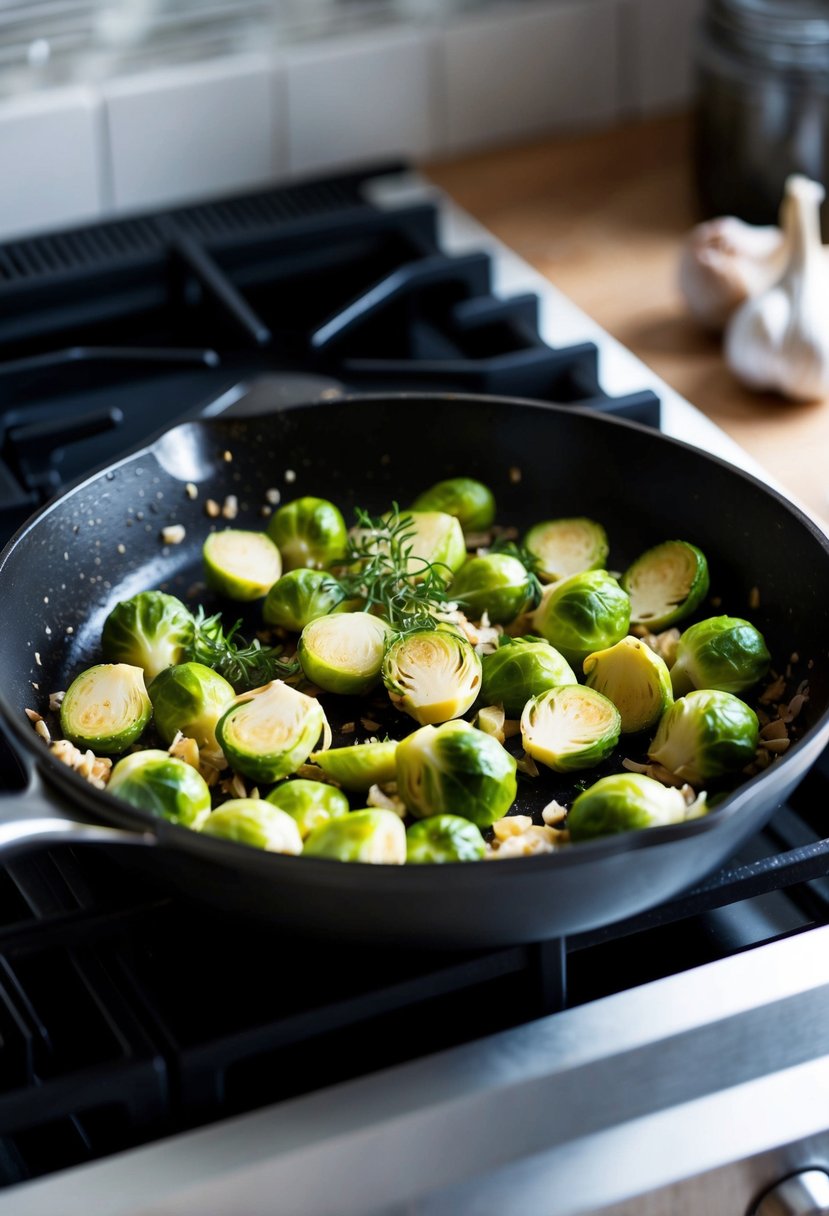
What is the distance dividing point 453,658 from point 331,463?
1.15 ft

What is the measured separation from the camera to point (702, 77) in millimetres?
1914

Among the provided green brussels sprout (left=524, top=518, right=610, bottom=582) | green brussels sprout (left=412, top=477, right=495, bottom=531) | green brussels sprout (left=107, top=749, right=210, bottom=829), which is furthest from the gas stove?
green brussels sprout (left=412, top=477, right=495, bottom=531)

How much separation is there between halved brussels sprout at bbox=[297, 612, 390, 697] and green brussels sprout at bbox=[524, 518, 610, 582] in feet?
0.69

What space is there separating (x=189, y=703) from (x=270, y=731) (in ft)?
0.29

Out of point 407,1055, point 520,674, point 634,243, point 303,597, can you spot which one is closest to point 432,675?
point 520,674

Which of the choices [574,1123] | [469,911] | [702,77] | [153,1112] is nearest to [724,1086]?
[574,1123]

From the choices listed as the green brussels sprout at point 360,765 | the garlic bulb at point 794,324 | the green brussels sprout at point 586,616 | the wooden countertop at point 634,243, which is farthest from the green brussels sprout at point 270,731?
the garlic bulb at point 794,324

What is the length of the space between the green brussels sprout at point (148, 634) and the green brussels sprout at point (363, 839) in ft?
1.02

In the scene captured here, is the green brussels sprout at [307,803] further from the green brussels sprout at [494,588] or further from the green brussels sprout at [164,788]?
the green brussels sprout at [494,588]

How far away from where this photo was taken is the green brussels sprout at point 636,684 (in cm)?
119

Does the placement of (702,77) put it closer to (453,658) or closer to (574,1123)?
(453,658)

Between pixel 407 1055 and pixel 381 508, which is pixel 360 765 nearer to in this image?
pixel 407 1055

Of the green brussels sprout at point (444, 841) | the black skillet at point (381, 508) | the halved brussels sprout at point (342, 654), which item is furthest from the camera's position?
the halved brussels sprout at point (342, 654)

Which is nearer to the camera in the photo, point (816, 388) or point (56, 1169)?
point (56, 1169)
